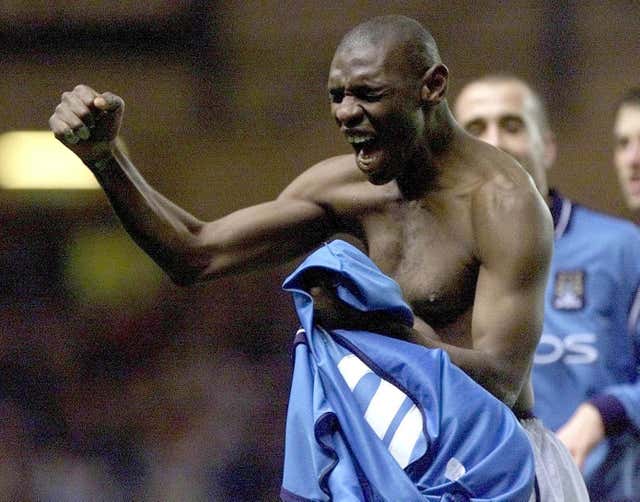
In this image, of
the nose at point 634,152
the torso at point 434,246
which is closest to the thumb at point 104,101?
the torso at point 434,246

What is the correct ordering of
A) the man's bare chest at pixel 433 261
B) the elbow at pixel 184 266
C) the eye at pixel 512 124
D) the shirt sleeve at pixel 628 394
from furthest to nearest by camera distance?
1. the eye at pixel 512 124
2. the shirt sleeve at pixel 628 394
3. the elbow at pixel 184 266
4. the man's bare chest at pixel 433 261

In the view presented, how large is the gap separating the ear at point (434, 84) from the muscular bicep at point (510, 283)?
0.17 metres

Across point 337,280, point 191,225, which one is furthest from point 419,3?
point 337,280

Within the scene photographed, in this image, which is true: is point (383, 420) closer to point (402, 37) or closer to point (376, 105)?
point (376, 105)

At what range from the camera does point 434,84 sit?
265cm

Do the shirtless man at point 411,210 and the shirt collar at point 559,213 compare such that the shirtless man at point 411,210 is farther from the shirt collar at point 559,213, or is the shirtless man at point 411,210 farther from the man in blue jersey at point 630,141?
the man in blue jersey at point 630,141

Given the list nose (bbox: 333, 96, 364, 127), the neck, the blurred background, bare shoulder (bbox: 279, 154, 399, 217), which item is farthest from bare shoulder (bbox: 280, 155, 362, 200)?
the blurred background

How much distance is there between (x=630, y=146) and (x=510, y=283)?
1.40m

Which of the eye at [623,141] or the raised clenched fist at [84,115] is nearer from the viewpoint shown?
the raised clenched fist at [84,115]

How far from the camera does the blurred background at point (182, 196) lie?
4844mm

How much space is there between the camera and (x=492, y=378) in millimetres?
2549

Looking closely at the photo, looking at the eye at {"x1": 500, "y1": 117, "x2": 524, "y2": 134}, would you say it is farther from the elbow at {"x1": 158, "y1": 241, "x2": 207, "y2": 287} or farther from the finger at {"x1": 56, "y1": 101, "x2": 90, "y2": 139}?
the finger at {"x1": 56, "y1": 101, "x2": 90, "y2": 139}

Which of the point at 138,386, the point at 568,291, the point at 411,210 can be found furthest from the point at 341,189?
the point at 138,386

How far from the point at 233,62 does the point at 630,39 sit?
1.10m
